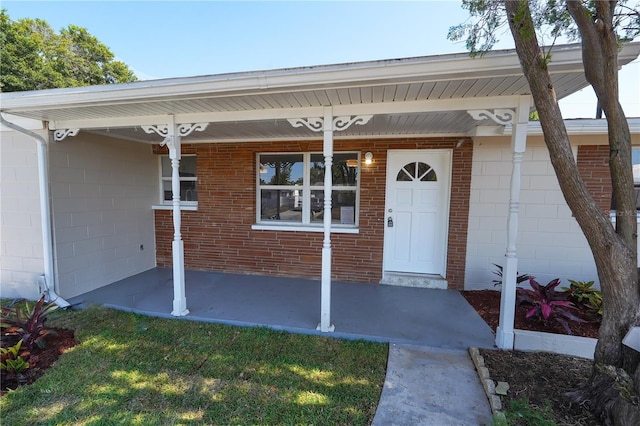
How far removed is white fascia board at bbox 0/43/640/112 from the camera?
225 cm

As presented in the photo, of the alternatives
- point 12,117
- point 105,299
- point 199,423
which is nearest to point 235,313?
point 199,423

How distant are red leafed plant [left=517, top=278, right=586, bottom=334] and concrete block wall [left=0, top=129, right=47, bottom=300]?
6388mm

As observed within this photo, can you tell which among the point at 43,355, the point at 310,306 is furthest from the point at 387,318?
the point at 43,355

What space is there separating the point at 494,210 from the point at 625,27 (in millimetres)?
2728

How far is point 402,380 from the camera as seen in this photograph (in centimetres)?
245

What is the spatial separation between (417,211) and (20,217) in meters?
5.95

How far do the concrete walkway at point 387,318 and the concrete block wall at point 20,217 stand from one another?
813 mm

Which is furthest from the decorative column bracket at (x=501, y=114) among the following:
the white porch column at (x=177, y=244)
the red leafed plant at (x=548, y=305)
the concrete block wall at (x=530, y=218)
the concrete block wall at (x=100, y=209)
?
the concrete block wall at (x=100, y=209)

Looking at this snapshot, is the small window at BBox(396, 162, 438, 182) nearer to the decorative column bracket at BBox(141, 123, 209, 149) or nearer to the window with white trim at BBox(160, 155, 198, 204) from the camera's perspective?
the decorative column bracket at BBox(141, 123, 209, 149)

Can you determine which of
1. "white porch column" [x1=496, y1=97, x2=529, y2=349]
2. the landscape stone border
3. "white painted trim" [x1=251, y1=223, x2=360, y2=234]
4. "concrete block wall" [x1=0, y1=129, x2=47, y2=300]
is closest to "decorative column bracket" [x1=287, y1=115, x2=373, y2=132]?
"white porch column" [x1=496, y1=97, x2=529, y2=349]

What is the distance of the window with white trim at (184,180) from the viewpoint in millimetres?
5625

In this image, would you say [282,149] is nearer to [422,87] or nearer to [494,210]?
[422,87]

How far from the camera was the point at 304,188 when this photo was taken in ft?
17.2

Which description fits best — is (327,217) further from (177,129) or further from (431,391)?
(177,129)
